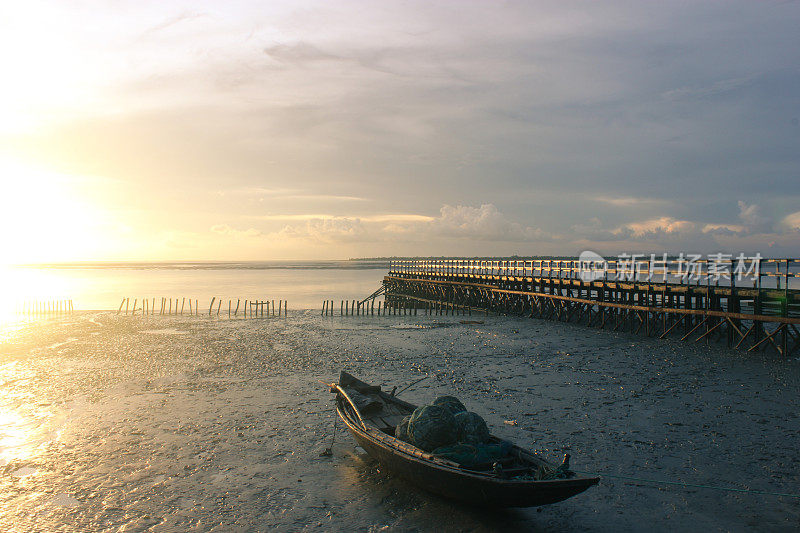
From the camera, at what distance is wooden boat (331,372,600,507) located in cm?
672

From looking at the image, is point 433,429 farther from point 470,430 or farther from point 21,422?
point 21,422

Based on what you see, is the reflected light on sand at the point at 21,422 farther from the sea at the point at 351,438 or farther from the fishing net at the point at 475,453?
the fishing net at the point at 475,453

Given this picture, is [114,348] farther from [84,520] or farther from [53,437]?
[84,520]

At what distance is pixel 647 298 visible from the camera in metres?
24.5

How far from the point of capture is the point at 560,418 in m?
12.2

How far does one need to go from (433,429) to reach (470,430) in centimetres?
59

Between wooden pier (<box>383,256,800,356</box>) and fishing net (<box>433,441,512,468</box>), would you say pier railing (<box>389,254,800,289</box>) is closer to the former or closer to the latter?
wooden pier (<box>383,256,800,356</box>)

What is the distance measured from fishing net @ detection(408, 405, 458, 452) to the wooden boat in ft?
0.86

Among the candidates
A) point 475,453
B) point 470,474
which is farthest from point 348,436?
point 470,474

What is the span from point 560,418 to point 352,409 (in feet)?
16.8

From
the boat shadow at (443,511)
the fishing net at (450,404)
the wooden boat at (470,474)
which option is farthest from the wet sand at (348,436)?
the fishing net at (450,404)

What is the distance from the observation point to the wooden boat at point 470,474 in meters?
6.72

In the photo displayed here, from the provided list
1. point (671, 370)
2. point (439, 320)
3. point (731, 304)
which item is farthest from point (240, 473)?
point (439, 320)

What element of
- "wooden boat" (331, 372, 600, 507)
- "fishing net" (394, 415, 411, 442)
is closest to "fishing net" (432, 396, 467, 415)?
"fishing net" (394, 415, 411, 442)
